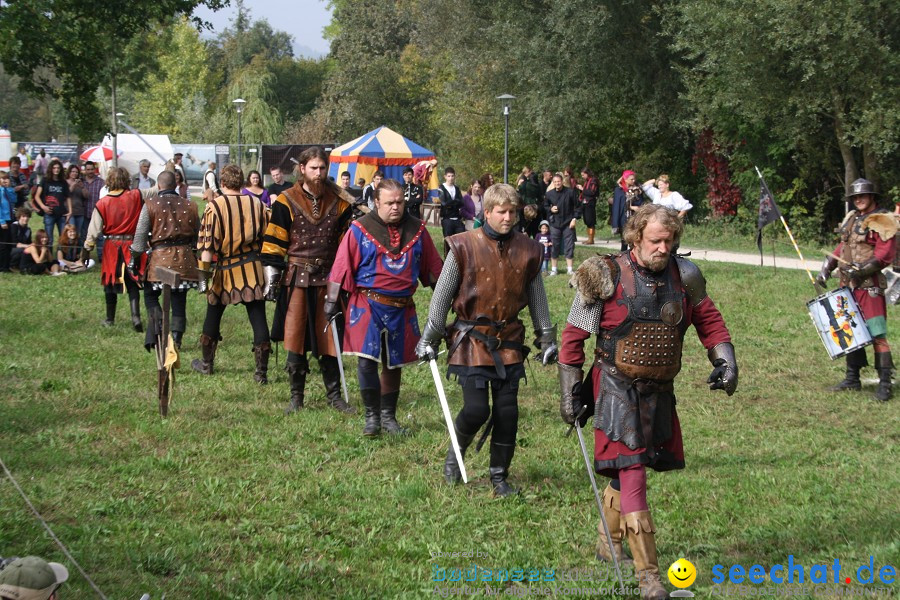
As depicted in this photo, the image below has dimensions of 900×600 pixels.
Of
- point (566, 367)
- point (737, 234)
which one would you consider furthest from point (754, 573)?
point (737, 234)

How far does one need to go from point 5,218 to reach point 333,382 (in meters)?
12.1

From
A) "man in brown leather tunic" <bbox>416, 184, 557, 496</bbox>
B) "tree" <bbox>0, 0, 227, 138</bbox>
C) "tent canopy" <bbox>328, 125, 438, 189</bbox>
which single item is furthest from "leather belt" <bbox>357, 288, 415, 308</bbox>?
"tent canopy" <bbox>328, 125, 438, 189</bbox>

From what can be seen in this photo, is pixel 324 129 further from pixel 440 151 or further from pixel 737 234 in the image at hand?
pixel 737 234

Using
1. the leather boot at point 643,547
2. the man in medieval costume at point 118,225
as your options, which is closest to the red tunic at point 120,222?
the man in medieval costume at point 118,225

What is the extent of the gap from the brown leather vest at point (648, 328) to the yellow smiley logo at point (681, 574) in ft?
2.85

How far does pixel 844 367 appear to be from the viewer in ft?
36.2

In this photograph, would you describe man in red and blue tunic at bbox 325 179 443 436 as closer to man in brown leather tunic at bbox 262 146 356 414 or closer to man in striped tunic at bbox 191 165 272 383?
man in brown leather tunic at bbox 262 146 356 414

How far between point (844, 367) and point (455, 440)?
19.7ft

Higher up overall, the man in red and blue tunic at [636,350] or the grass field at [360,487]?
the man in red and blue tunic at [636,350]

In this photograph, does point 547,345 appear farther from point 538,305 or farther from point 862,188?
point 862,188

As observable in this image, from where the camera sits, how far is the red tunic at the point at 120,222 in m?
12.1

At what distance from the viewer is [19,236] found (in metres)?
18.9

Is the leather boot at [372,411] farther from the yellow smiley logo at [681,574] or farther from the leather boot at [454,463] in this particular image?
the yellow smiley logo at [681,574]

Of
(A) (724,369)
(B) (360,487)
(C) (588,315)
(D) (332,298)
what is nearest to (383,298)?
(D) (332,298)
